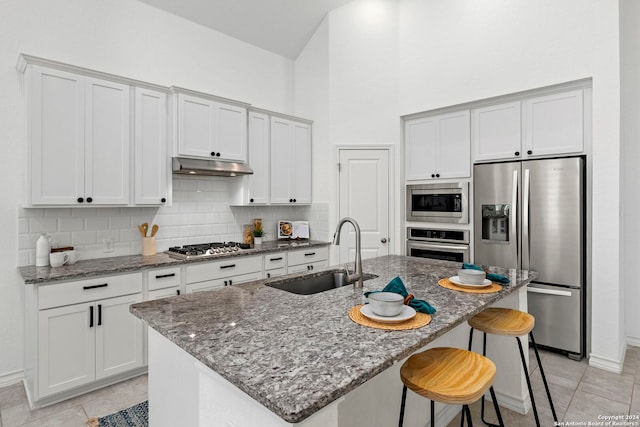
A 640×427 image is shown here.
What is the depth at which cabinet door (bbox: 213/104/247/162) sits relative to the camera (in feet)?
12.2

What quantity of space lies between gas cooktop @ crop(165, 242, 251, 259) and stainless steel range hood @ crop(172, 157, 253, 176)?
2.53 feet

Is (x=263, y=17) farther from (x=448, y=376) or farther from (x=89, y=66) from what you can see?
(x=448, y=376)

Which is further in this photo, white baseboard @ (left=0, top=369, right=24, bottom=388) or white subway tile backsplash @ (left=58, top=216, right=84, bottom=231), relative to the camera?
white subway tile backsplash @ (left=58, top=216, right=84, bottom=231)

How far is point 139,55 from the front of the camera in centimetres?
352

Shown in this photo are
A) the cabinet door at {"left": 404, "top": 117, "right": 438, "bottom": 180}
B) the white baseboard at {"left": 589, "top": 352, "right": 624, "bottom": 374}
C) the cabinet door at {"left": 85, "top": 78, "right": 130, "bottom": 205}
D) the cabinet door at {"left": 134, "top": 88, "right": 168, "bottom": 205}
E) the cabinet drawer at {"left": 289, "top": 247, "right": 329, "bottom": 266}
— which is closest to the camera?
the cabinet door at {"left": 85, "top": 78, "right": 130, "bottom": 205}

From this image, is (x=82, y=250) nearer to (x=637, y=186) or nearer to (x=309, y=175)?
(x=309, y=175)

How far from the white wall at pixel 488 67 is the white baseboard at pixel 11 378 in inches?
134

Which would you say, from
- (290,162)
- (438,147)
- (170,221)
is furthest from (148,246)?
(438,147)

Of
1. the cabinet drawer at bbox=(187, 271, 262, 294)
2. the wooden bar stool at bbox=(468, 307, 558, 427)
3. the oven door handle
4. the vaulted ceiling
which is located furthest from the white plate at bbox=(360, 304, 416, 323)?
the vaulted ceiling

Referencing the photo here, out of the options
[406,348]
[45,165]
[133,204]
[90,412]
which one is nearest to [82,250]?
[133,204]

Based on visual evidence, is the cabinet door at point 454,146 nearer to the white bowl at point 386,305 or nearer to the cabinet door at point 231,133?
the cabinet door at point 231,133

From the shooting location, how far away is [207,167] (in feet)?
11.5

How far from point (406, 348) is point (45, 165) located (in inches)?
115

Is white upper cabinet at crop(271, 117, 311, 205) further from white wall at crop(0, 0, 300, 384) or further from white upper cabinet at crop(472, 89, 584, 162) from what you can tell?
white upper cabinet at crop(472, 89, 584, 162)
